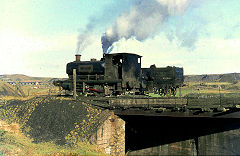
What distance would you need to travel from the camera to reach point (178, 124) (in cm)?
1528

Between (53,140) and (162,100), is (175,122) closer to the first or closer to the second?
(162,100)

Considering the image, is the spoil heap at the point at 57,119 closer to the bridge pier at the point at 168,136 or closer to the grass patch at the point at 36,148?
the grass patch at the point at 36,148

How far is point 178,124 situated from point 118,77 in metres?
7.22

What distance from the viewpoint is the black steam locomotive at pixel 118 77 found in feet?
64.4

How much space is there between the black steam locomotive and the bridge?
9.57ft

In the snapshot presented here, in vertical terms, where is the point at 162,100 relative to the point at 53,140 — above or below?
above

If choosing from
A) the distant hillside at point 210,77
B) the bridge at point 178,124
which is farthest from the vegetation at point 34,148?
the distant hillside at point 210,77

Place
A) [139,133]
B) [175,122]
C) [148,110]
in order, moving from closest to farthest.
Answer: [148,110], [175,122], [139,133]

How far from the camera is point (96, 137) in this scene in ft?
45.1

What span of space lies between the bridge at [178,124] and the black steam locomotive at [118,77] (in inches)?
115

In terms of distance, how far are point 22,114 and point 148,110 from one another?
1000 centimetres

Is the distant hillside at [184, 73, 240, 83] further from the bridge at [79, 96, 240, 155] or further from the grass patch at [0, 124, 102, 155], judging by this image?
the grass patch at [0, 124, 102, 155]

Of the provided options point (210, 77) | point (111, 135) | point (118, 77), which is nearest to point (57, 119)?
point (111, 135)

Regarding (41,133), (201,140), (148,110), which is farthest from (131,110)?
(41,133)
